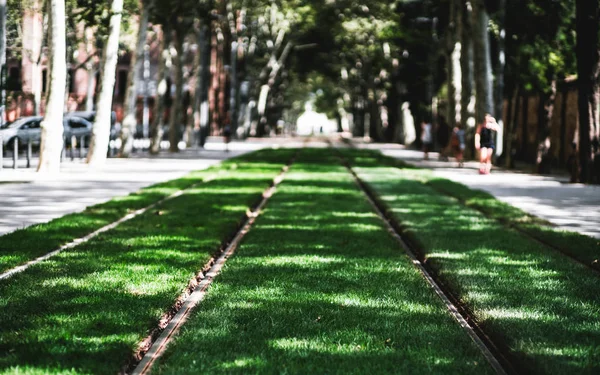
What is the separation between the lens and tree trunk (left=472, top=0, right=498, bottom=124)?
36500 mm

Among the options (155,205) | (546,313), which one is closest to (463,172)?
(155,205)

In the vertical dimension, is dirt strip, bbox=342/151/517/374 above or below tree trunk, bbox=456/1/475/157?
below

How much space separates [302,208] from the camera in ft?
59.4

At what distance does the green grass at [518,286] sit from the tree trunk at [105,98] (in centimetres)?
Result: 1558

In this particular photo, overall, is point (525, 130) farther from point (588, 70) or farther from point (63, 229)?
point (63, 229)

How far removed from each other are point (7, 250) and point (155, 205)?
714cm

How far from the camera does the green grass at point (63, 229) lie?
1136 cm

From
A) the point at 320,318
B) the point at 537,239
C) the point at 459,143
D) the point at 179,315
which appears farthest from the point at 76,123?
the point at 320,318

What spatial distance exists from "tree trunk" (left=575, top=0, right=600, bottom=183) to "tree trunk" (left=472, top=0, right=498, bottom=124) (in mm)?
10311

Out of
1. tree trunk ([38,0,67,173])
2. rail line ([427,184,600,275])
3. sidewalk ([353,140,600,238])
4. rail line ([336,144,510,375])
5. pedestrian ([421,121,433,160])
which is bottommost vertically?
sidewalk ([353,140,600,238])

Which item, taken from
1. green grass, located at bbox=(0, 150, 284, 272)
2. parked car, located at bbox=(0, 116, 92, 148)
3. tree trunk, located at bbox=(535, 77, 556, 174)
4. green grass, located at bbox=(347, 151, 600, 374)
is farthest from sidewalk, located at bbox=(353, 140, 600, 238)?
parked car, located at bbox=(0, 116, 92, 148)

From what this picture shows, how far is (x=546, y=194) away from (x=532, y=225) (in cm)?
829

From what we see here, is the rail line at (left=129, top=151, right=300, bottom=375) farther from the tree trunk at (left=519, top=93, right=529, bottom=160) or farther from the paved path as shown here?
the tree trunk at (left=519, top=93, right=529, bottom=160)

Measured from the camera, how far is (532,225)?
52.1 ft
